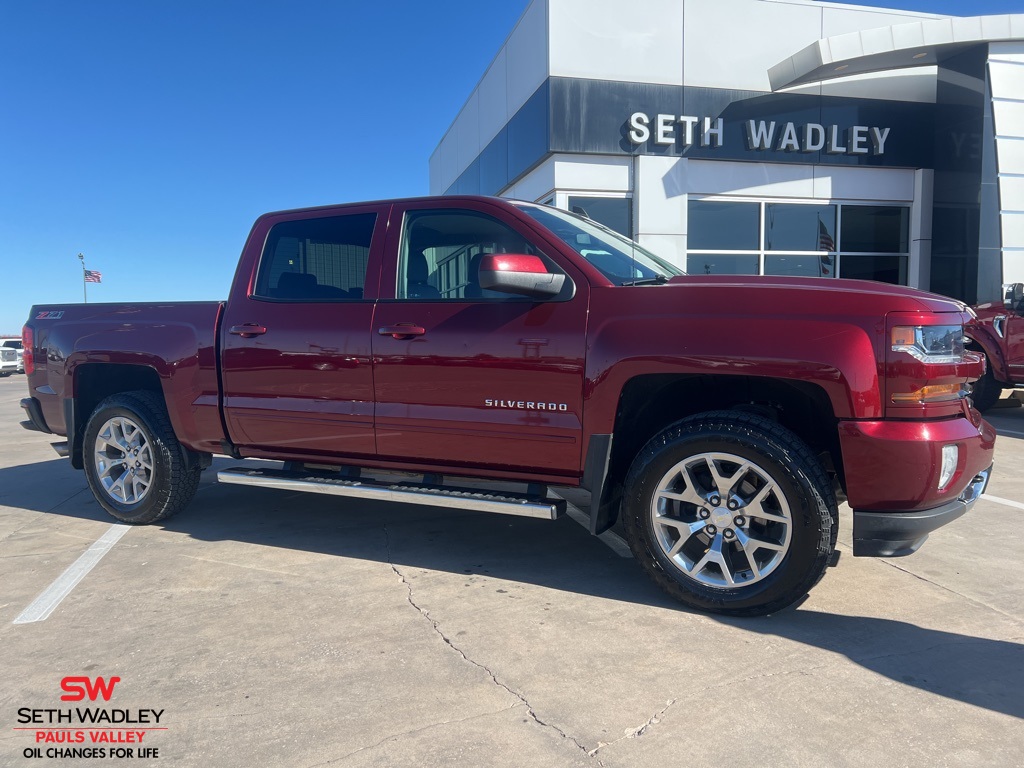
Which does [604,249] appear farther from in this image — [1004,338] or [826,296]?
[1004,338]

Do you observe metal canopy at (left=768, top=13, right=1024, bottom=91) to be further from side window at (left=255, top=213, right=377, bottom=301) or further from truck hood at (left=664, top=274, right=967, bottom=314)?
side window at (left=255, top=213, right=377, bottom=301)

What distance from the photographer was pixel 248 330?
13.8ft

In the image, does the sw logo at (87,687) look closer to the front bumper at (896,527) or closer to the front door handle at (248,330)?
the front door handle at (248,330)

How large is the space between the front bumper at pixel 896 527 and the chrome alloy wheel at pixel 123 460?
13.5 feet

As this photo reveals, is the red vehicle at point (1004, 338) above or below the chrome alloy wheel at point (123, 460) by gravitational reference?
above

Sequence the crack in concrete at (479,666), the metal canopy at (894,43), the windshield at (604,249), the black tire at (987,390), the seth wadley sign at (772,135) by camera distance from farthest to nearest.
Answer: the seth wadley sign at (772,135), the metal canopy at (894,43), the black tire at (987,390), the windshield at (604,249), the crack in concrete at (479,666)

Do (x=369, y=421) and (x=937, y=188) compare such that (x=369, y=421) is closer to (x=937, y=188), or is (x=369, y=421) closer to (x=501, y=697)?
(x=501, y=697)

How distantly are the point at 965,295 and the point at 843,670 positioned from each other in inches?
499

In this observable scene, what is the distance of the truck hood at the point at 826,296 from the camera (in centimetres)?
286

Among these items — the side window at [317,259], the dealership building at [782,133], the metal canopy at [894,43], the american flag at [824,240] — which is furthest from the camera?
the american flag at [824,240]

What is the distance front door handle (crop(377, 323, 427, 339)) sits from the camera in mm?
3686

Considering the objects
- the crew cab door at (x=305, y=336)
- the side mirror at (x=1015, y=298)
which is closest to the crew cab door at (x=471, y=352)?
the crew cab door at (x=305, y=336)

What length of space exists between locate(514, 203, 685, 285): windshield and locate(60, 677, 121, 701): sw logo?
269cm

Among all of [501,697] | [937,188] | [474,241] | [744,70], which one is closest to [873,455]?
[501,697]
